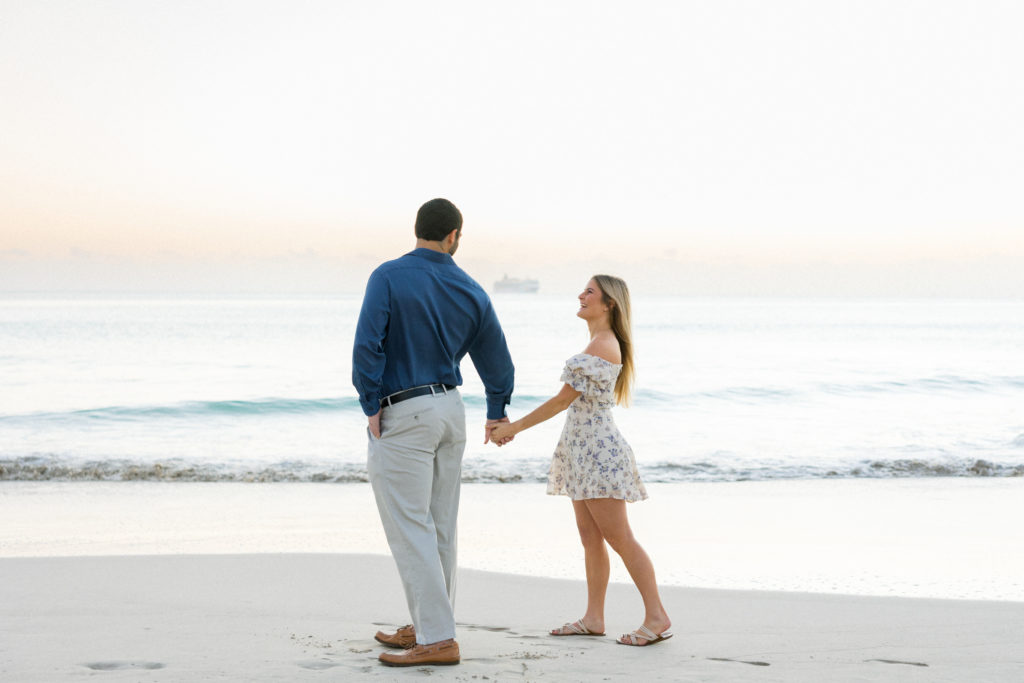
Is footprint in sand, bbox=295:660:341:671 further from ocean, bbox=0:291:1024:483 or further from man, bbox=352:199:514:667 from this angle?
ocean, bbox=0:291:1024:483

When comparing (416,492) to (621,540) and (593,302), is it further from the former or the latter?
(593,302)

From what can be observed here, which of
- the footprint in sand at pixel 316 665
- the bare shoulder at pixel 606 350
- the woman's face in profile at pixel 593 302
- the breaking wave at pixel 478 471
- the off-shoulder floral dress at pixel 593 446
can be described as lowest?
the breaking wave at pixel 478 471

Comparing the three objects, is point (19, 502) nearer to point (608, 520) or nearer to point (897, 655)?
point (608, 520)

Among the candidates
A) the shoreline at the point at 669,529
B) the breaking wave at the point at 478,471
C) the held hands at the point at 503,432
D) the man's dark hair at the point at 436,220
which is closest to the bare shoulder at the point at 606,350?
the held hands at the point at 503,432

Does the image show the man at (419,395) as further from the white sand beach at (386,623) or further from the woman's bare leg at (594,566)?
the woman's bare leg at (594,566)

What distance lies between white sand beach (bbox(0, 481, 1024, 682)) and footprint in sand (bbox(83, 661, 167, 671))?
0.04 ft

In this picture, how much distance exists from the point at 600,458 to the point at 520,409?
1456 cm

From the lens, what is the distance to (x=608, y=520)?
12.4 feet

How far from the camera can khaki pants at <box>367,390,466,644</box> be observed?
3.30 meters

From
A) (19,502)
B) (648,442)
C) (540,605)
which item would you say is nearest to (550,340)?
(648,442)

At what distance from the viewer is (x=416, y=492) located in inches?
131

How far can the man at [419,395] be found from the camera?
327cm

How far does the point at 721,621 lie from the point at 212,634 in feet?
8.06

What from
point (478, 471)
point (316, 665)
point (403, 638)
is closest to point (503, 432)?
point (403, 638)
